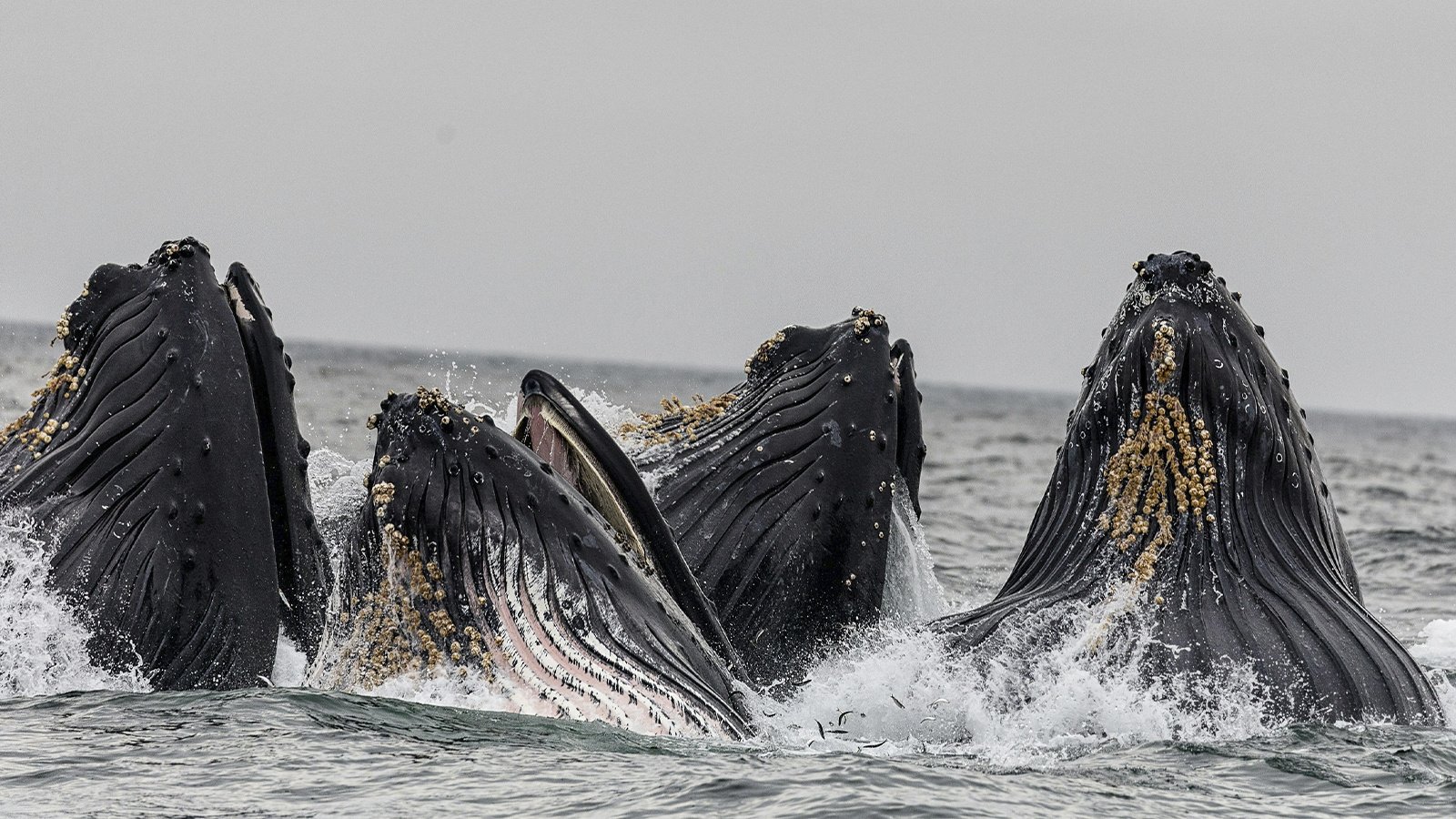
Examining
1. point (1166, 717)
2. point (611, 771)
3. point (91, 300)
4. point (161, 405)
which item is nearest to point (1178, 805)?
point (1166, 717)

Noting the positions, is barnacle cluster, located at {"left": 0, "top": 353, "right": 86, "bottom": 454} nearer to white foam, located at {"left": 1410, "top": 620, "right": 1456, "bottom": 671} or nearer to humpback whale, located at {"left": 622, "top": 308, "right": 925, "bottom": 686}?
humpback whale, located at {"left": 622, "top": 308, "right": 925, "bottom": 686}

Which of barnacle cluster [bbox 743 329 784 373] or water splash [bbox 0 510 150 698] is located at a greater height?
barnacle cluster [bbox 743 329 784 373]

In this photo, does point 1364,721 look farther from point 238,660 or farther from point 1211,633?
point 238,660

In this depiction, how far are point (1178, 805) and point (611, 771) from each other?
5.85 ft

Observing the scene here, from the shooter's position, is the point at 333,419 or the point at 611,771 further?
the point at 333,419

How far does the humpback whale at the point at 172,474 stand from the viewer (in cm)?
712

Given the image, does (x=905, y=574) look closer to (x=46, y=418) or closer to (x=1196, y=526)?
(x=1196, y=526)

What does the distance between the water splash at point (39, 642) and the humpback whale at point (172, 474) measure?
0.19 feet

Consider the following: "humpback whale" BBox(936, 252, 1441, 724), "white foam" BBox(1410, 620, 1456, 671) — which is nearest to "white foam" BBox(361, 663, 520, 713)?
"humpback whale" BBox(936, 252, 1441, 724)

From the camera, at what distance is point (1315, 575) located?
24.7 ft

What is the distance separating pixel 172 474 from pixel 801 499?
3.00 metres

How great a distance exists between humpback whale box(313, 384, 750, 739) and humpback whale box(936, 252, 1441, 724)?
1.54 meters

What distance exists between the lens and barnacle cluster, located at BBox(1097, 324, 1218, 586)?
762cm

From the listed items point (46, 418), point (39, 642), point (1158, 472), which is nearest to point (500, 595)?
point (39, 642)
